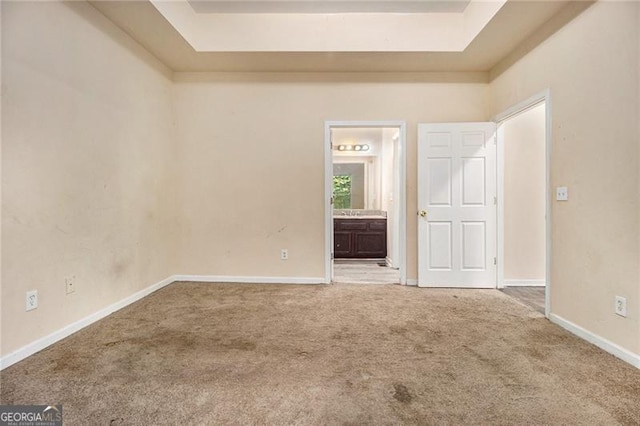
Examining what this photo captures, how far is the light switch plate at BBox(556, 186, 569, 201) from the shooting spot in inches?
95.8

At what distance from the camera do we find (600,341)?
2.09 m

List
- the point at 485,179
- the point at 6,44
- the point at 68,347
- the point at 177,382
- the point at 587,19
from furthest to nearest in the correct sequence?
1. the point at 485,179
2. the point at 587,19
3. the point at 68,347
4. the point at 6,44
5. the point at 177,382

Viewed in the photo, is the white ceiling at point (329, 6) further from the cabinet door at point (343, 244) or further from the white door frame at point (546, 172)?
the cabinet door at point (343, 244)

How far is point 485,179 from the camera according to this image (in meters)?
3.53

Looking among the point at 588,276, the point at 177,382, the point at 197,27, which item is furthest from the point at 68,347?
the point at 588,276

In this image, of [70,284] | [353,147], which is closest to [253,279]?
[70,284]

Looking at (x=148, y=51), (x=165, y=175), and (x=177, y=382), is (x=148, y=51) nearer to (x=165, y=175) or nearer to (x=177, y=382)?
(x=165, y=175)

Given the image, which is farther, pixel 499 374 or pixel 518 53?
pixel 518 53

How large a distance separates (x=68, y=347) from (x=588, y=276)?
376cm

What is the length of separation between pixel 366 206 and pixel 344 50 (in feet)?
11.7

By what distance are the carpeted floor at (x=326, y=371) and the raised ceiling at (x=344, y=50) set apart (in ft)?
8.36

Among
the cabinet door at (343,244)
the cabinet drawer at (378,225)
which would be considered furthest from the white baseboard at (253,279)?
Result: the cabinet drawer at (378,225)

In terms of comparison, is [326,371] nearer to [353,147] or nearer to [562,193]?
[562,193]

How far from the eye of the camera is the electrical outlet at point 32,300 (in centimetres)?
200
